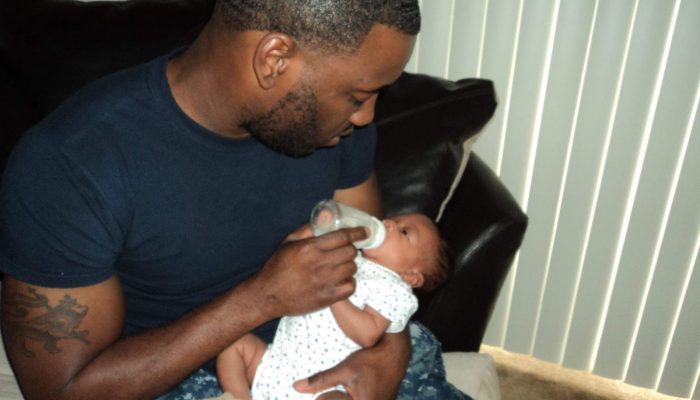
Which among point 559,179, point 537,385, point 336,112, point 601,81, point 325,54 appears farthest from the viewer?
point 537,385

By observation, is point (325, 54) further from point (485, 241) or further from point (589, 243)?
point (589, 243)

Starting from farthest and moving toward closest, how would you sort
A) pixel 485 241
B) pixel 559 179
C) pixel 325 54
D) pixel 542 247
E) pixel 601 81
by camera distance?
pixel 542 247 < pixel 559 179 < pixel 601 81 < pixel 485 241 < pixel 325 54

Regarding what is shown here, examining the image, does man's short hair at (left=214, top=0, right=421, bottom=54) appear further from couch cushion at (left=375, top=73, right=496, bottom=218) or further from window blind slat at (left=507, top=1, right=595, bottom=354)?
window blind slat at (left=507, top=1, right=595, bottom=354)

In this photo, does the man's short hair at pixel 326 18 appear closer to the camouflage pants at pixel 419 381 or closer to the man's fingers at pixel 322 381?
the man's fingers at pixel 322 381

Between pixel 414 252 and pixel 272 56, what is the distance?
548 mm

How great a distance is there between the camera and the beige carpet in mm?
2467

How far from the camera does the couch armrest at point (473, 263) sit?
164 cm

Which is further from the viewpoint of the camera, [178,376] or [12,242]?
[178,376]

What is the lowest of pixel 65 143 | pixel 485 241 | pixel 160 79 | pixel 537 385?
pixel 537 385

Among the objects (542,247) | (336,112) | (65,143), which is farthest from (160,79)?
(542,247)

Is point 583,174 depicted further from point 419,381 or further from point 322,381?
point 322,381

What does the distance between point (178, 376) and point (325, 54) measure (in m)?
0.63

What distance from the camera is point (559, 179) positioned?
216cm

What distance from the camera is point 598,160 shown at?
208 centimetres
